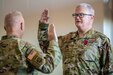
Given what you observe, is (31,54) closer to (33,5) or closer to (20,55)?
(20,55)

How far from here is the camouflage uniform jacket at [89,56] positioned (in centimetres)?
255

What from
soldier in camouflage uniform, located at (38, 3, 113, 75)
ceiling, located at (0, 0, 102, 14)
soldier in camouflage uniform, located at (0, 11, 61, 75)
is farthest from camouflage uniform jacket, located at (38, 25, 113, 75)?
ceiling, located at (0, 0, 102, 14)

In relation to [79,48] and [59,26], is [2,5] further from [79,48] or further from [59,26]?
[79,48]

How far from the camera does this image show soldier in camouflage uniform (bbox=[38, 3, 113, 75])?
2559 millimetres

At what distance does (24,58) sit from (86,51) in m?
0.76

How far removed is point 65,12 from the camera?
3592mm

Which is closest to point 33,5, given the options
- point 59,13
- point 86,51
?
point 59,13

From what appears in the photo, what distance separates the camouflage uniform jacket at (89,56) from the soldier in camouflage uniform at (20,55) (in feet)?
1.59

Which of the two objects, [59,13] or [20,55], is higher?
[59,13]

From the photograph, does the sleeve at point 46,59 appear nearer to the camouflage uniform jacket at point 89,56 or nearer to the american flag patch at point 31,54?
the american flag patch at point 31,54

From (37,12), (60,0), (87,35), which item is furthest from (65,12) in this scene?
(87,35)

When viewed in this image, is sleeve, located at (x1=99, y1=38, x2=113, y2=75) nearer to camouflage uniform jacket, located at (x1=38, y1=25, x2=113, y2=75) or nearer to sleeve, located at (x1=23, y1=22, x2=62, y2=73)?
camouflage uniform jacket, located at (x1=38, y1=25, x2=113, y2=75)

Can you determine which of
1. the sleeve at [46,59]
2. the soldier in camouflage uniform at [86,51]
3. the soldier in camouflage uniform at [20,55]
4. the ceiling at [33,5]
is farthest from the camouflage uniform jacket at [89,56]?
the ceiling at [33,5]

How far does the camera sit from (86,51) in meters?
2.60
